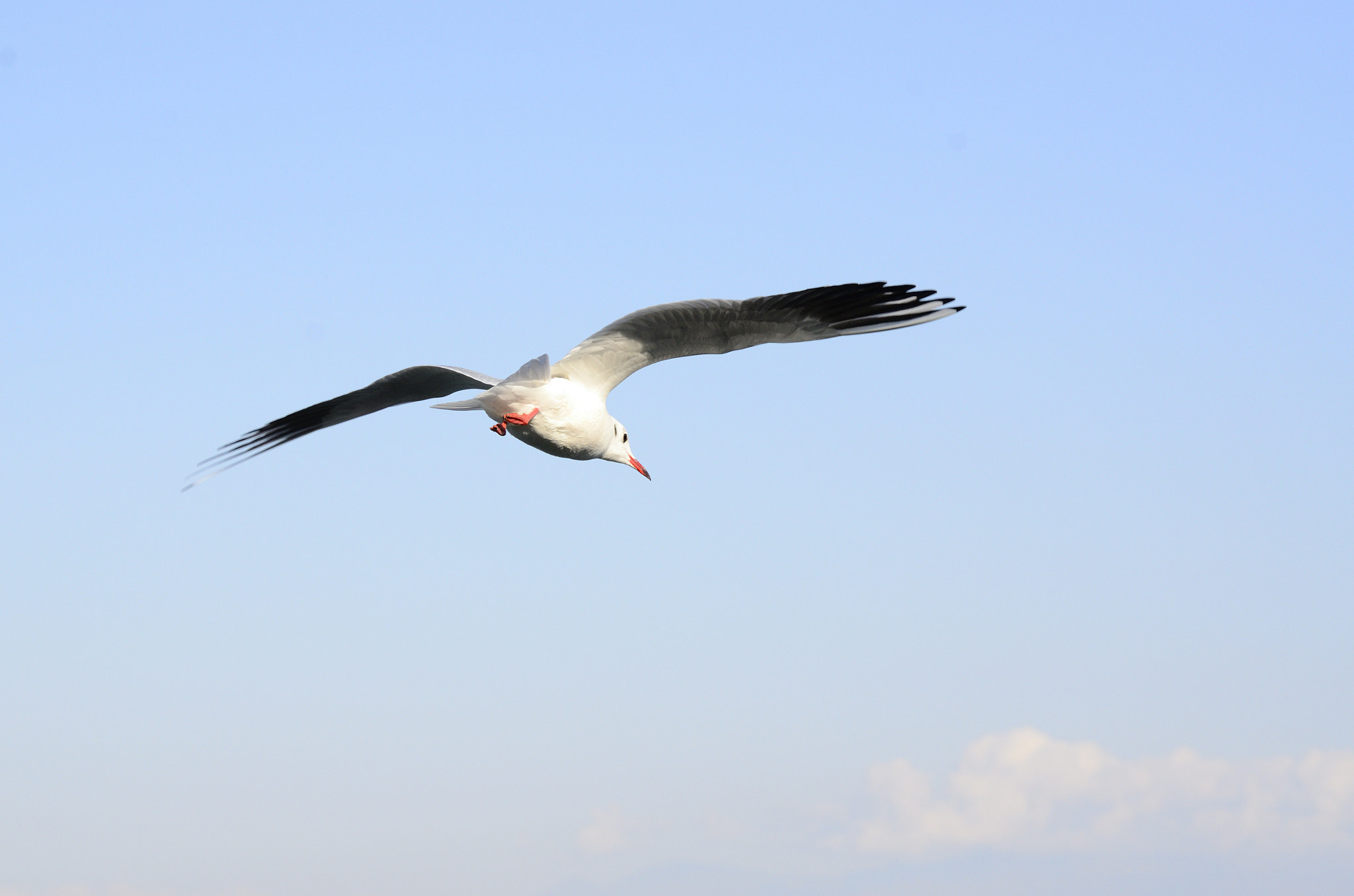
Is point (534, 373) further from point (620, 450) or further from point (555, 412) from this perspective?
point (620, 450)

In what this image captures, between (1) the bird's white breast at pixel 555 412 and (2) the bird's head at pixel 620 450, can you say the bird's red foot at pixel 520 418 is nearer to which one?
(1) the bird's white breast at pixel 555 412

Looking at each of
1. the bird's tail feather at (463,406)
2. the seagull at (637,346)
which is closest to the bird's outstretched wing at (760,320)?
the seagull at (637,346)

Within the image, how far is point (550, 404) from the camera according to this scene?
40.5 ft

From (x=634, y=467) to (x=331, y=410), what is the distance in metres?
3.53

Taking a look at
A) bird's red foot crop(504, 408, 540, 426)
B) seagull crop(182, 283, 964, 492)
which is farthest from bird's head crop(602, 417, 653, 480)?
bird's red foot crop(504, 408, 540, 426)

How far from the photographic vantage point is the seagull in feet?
39.4

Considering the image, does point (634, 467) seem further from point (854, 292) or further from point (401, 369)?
point (854, 292)

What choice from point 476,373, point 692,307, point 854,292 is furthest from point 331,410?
point 854,292

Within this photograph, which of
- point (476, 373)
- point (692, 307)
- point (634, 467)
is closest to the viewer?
point (692, 307)

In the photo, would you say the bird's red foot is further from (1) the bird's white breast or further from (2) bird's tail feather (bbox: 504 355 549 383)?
(2) bird's tail feather (bbox: 504 355 549 383)

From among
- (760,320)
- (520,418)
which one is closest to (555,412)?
(520,418)

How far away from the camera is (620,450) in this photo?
→ 47.5 ft

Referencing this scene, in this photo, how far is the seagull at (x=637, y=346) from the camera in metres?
12.0

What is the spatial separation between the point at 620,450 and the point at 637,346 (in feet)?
6.23
